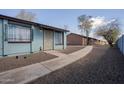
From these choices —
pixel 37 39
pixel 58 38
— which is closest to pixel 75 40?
pixel 58 38

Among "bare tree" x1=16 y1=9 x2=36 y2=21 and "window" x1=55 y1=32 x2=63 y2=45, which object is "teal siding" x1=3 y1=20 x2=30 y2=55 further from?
"bare tree" x1=16 y1=9 x2=36 y2=21

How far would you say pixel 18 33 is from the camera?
1359 cm

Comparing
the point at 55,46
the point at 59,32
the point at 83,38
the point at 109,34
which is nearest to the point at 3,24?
the point at 55,46

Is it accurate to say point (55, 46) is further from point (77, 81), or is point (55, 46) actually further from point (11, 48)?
point (77, 81)

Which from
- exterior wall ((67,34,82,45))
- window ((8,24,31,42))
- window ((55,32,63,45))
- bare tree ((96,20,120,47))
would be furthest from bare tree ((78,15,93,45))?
window ((8,24,31,42))

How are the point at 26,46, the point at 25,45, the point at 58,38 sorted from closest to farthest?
the point at 25,45 → the point at 26,46 → the point at 58,38

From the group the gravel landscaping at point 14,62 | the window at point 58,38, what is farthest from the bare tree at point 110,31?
the gravel landscaping at point 14,62

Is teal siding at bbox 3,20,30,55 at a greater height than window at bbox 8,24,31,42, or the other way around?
window at bbox 8,24,31,42

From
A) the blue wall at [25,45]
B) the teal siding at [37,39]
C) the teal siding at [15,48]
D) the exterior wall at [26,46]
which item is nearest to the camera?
the blue wall at [25,45]

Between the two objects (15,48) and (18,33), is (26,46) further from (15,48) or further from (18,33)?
(15,48)

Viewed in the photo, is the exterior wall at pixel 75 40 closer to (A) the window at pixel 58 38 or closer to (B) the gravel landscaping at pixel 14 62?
(A) the window at pixel 58 38

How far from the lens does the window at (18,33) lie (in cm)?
1264

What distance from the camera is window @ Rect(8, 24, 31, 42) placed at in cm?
1264

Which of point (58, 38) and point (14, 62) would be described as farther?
point (58, 38)
